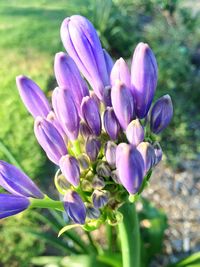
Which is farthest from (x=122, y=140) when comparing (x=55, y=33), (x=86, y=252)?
(x=55, y=33)

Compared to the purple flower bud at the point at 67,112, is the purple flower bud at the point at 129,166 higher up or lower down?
lower down

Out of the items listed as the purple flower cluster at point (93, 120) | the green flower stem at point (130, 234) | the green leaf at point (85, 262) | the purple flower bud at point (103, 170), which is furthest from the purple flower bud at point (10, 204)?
the green leaf at point (85, 262)

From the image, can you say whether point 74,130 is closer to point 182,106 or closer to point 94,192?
point 94,192

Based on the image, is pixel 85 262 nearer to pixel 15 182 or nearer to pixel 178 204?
pixel 15 182

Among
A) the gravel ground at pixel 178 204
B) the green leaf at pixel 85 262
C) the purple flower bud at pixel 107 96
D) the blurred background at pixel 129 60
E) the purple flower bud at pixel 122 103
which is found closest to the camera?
the purple flower bud at pixel 122 103

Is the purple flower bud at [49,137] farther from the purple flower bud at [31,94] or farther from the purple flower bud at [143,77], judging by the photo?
the purple flower bud at [143,77]

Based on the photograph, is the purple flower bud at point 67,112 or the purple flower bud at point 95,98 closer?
the purple flower bud at point 67,112
